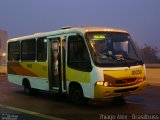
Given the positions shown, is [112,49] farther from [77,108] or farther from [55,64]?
[55,64]

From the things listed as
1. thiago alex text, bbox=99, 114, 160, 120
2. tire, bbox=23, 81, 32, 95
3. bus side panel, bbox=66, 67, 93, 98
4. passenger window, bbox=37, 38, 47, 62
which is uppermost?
passenger window, bbox=37, 38, 47, 62

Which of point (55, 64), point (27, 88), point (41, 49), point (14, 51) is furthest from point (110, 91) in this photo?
point (14, 51)

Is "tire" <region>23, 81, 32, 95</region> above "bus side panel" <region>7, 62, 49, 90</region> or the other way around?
the other way around

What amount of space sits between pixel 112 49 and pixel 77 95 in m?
2.15

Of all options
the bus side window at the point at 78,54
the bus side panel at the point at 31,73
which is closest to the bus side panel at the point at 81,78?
the bus side window at the point at 78,54

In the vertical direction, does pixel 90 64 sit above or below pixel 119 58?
below

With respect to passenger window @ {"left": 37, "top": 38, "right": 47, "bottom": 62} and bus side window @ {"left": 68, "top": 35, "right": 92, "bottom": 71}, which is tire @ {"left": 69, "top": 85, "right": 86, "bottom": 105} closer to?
bus side window @ {"left": 68, "top": 35, "right": 92, "bottom": 71}

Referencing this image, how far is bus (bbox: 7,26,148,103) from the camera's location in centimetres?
1291

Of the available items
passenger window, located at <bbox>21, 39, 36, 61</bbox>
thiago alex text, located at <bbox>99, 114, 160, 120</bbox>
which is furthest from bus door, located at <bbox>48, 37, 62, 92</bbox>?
thiago alex text, located at <bbox>99, 114, 160, 120</bbox>

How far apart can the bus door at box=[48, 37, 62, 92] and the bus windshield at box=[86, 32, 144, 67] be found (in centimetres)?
217

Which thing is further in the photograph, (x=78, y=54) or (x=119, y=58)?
(x=78, y=54)

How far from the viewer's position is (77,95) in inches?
556

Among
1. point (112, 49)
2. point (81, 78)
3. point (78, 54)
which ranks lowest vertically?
point (81, 78)

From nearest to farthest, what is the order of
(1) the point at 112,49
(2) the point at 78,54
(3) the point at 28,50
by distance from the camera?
(1) the point at 112,49 → (2) the point at 78,54 → (3) the point at 28,50
